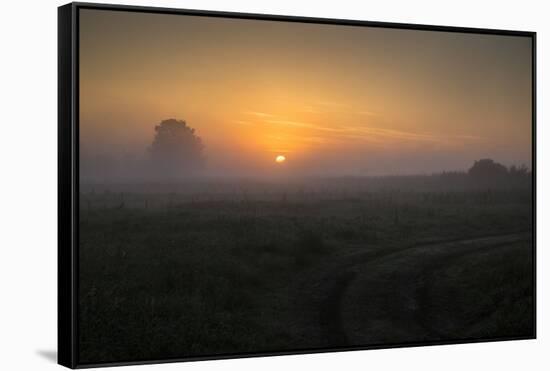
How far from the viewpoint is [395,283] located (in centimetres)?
1020

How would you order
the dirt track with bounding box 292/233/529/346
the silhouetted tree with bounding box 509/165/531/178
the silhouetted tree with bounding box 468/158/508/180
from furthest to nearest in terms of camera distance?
the silhouetted tree with bounding box 509/165/531/178, the silhouetted tree with bounding box 468/158/508/180, the dirt track with bounding box 292/233/529/346

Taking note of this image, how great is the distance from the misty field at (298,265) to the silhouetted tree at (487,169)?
0.14 meters

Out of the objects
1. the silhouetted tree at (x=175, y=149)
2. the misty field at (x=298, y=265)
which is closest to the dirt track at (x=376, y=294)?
the misty field at (x=298, y=265)

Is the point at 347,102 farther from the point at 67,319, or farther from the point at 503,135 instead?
the point at 67,319

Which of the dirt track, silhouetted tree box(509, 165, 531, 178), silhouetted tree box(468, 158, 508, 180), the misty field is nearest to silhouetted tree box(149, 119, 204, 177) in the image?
the misty field

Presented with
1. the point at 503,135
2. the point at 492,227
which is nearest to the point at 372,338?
the point at 492,227

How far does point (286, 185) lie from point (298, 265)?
30.4 inches

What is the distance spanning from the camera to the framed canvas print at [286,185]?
9125 mm

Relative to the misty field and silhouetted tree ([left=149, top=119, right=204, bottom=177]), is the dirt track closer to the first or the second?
the misty field

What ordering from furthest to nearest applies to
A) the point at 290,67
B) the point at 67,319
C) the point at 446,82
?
the point at 446,82, the point at 290,67, the point at 67,319

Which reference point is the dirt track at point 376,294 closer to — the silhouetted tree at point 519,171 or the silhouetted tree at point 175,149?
the silhouetted tree at point 519,171

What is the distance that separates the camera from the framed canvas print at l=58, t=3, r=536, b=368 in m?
9.12

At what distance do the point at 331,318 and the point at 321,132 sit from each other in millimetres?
1798

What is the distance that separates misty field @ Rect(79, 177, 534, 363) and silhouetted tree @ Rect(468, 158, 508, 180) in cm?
14
